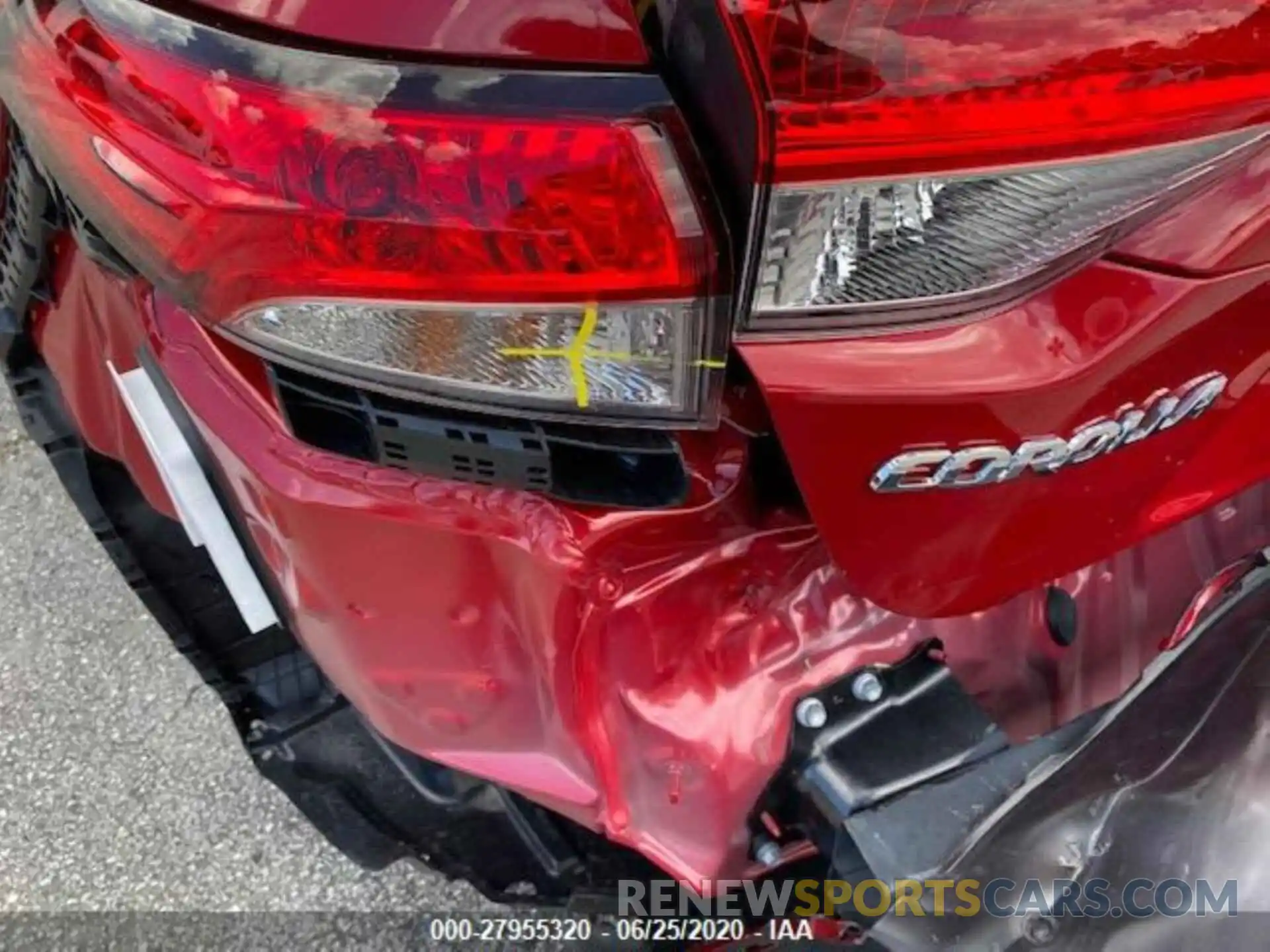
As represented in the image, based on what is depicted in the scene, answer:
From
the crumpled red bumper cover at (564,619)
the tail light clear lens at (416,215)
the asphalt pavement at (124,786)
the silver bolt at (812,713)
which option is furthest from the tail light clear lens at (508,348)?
the asphalt pavement at (124,786)

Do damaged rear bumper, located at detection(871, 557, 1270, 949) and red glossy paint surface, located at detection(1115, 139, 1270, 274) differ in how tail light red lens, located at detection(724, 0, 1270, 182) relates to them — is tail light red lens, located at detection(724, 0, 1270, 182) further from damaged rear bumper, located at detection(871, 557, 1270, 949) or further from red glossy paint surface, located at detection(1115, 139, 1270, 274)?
damaged rear bumper, located at detection(871, 557, 1270, 949)

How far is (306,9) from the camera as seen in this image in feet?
2.75

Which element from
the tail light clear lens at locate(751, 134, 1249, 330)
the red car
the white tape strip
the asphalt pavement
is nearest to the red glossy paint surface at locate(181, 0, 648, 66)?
the red car

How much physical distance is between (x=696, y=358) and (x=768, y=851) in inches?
20.2

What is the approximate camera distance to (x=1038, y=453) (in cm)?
92

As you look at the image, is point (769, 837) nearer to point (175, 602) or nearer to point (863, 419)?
point (863, 419)

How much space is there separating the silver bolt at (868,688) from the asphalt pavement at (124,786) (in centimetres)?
94

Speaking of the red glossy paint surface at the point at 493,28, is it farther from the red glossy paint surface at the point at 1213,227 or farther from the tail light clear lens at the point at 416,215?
the red glossy paint surface at the point at 1213,227

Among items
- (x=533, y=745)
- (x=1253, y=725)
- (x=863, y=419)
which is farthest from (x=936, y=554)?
(x=533, y=745)

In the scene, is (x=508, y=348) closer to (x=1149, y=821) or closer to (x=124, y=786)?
(x=1149, y=821)

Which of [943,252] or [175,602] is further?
[175,602]

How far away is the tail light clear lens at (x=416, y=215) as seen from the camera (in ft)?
2.67

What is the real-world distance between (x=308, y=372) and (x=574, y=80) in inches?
11.8

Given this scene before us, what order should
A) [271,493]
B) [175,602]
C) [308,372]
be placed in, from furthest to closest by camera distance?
Result: [175,602], [271,493], [308,372]
